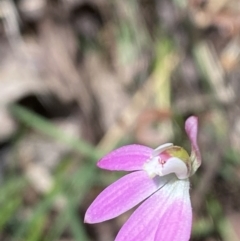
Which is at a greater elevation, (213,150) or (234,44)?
(234,44)

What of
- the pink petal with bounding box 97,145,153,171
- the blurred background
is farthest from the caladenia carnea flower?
the blurred background

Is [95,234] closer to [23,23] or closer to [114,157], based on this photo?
[23,23]

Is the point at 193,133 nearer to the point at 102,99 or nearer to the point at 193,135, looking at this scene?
the point at 193,135

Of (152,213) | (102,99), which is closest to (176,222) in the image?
(152,213)

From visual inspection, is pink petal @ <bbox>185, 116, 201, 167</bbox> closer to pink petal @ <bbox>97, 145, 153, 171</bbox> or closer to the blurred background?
pink petal @ <bbox>97, 145, 153, 171</bbox>

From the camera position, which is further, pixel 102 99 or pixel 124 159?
pixel 102 99

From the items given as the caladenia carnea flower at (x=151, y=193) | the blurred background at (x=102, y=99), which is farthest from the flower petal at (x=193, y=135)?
the blurred background at (x=102, y=99)

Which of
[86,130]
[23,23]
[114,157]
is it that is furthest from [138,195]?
[23,23]
